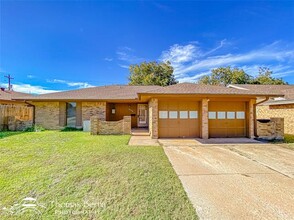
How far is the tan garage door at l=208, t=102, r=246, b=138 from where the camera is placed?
11148mm

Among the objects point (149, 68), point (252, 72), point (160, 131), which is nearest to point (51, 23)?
point (160, 131)

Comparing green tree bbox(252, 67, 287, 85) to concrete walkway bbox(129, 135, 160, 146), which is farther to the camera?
green tree bbox(252, 67, 287, 85)

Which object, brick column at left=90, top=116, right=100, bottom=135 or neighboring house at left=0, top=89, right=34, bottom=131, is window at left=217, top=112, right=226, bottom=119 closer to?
brick column at left=90, top=116, right=100, bottom=135

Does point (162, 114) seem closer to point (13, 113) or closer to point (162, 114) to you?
point (162, 114)

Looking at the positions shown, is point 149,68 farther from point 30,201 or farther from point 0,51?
point 30,201

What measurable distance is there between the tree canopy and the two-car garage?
25.9 meters

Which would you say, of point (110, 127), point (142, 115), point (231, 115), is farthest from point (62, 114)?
point (231, 115)

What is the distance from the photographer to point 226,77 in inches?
1385

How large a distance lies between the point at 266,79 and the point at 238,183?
36.0 meters

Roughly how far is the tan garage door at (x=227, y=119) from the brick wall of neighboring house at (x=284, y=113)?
4483 millimetres

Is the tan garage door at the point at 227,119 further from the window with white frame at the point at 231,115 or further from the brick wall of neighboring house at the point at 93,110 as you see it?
the brick wall of neighboring house at the point at 93,110

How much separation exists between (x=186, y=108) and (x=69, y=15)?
31.3 feet

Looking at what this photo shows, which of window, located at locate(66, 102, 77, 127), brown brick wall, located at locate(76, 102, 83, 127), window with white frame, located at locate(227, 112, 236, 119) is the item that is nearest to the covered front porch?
brown brick wall, located at locate(76, 102, 83, 127)

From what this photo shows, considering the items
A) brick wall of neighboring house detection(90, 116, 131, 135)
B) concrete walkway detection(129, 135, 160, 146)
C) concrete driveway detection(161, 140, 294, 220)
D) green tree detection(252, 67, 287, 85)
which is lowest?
concrete driveway detection(161, 140, 294, 220)
